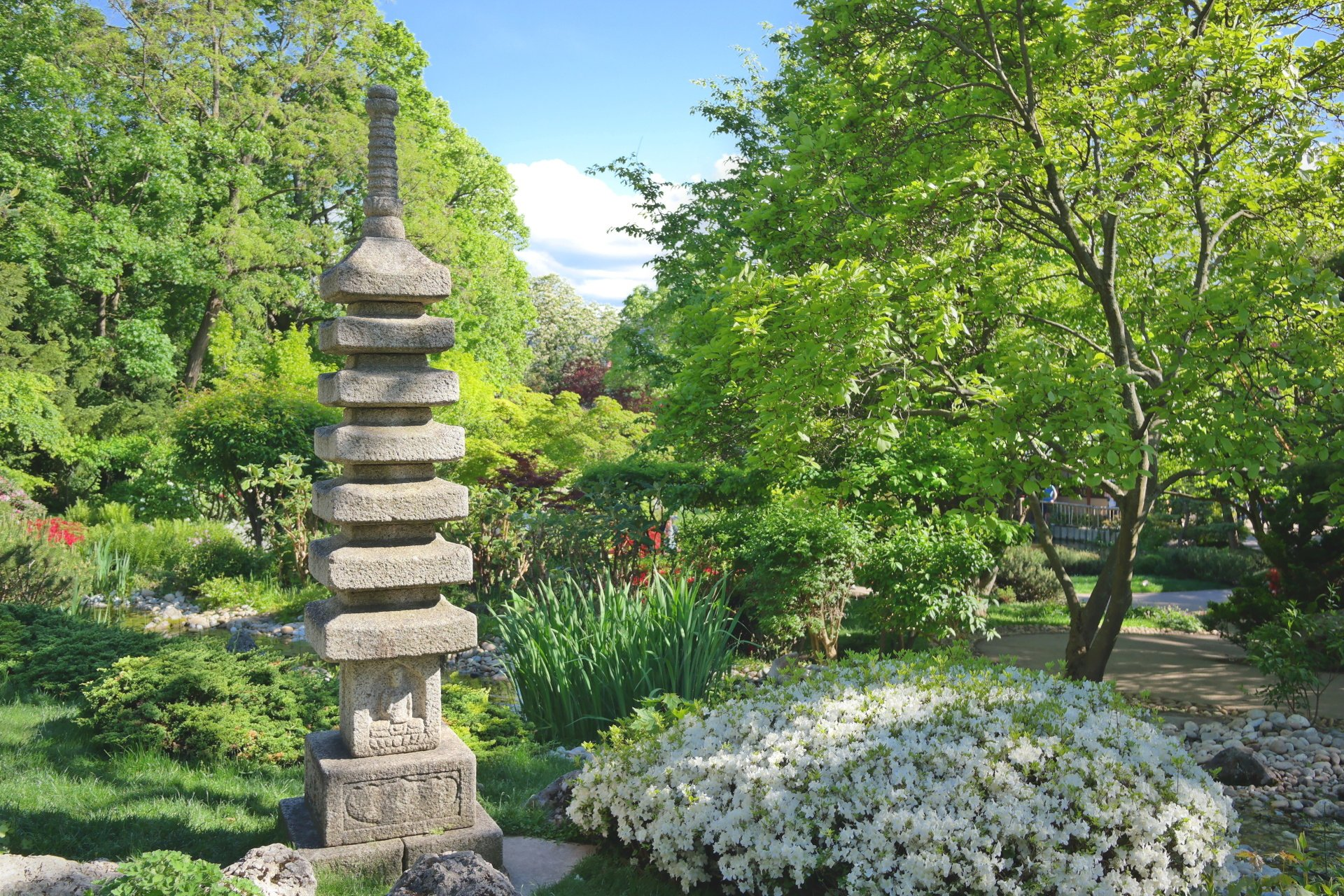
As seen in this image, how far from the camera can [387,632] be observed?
4516 mm

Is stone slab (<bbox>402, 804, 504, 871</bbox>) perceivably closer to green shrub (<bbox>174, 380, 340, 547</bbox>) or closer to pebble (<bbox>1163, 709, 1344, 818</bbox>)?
pebble (<bbox>1163, 709, 1344, 818</bbox>)

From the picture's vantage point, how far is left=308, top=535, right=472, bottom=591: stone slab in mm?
4500

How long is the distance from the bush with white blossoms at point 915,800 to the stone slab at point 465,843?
42 centimetres

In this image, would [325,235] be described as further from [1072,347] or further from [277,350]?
[1072,347]

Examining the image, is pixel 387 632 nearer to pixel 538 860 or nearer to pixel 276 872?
pixel 276 872

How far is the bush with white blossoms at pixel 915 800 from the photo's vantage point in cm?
394

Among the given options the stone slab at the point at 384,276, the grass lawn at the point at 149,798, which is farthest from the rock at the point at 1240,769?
the stone slab at the point at 384,276

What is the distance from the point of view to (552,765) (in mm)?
6156

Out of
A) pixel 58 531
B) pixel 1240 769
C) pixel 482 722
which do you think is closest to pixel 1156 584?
pixel 1240 769

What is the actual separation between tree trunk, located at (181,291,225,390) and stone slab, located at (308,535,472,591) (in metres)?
19.8

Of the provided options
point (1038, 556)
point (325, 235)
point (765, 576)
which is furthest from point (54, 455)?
point (1038, 556)

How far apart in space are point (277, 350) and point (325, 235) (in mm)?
3462

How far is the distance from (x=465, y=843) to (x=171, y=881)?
1602 millimetres

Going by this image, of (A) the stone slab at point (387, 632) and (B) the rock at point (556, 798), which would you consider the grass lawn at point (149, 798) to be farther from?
(A) the stone slab at point (387, 632)
